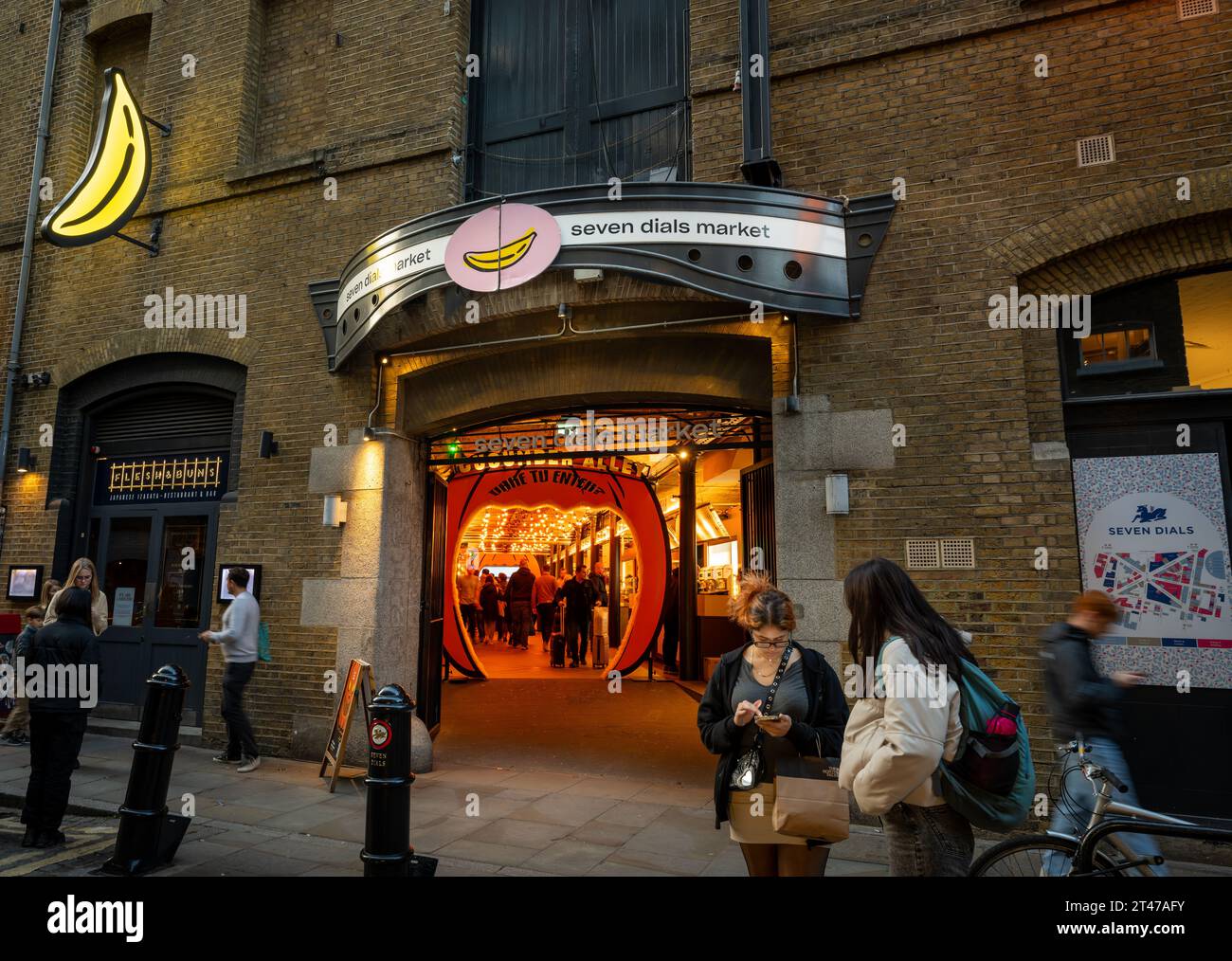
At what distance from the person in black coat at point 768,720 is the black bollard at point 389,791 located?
1.65m

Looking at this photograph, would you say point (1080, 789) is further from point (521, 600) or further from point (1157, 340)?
point (521, 600)

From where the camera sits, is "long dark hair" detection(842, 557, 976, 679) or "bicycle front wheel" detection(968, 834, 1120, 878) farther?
"bicycle front wheel" detection(968, 834, 1120, 878)

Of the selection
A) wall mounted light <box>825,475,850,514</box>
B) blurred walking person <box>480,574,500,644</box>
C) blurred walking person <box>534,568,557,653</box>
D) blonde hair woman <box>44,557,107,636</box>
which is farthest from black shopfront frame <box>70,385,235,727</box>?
blurred walking person <box>480,574,500,644</box>

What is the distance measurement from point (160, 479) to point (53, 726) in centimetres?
497

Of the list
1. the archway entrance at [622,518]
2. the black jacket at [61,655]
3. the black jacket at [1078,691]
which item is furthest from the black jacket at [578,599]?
the black jacket at [1078,691]

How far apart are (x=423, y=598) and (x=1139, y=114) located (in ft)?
25.8

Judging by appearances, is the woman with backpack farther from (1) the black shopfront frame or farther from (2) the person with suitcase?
(2) the person with suitcase

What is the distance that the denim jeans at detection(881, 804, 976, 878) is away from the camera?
2742 millimetres

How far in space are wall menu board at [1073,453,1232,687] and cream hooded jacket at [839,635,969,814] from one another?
3970 millimetres

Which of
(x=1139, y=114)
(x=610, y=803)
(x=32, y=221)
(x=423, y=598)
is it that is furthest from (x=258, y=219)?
(x=1139, y=114)

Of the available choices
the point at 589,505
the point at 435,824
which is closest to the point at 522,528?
the point at 589,505

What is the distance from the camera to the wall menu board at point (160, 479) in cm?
910

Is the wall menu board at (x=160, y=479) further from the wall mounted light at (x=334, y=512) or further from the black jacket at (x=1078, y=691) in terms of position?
the black jacket at (x=1078, y=691)

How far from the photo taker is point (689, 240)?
620 centimetres
